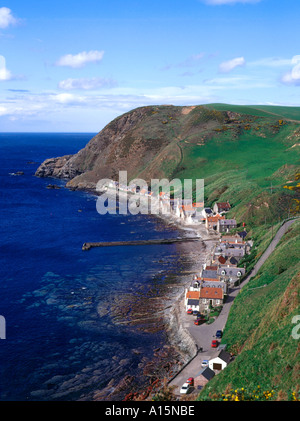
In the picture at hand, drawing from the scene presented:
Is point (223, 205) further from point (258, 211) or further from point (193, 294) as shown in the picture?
point (193, 294)

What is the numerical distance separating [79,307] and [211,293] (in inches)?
751

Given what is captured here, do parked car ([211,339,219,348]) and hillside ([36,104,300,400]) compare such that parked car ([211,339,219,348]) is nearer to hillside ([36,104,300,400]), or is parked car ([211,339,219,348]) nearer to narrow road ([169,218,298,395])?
narrow road ([169,218,298,395])

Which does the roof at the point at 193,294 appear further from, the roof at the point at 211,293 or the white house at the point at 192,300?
the roof at the point at 211,293

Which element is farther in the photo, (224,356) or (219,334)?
(219,334)

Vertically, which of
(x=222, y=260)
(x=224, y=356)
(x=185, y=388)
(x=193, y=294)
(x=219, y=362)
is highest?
(x=222, y=260)

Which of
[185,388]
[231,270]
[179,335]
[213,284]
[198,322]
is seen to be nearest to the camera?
[185,388]

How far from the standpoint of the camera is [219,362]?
1524 inches

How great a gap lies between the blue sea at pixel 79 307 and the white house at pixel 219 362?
7.02 metres

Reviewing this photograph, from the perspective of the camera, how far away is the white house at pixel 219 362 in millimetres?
38531

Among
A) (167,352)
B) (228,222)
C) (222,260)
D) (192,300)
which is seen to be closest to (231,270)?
(222,260)

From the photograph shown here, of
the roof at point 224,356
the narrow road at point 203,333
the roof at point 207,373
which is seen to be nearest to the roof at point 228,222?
the narrow road at point 203,333
